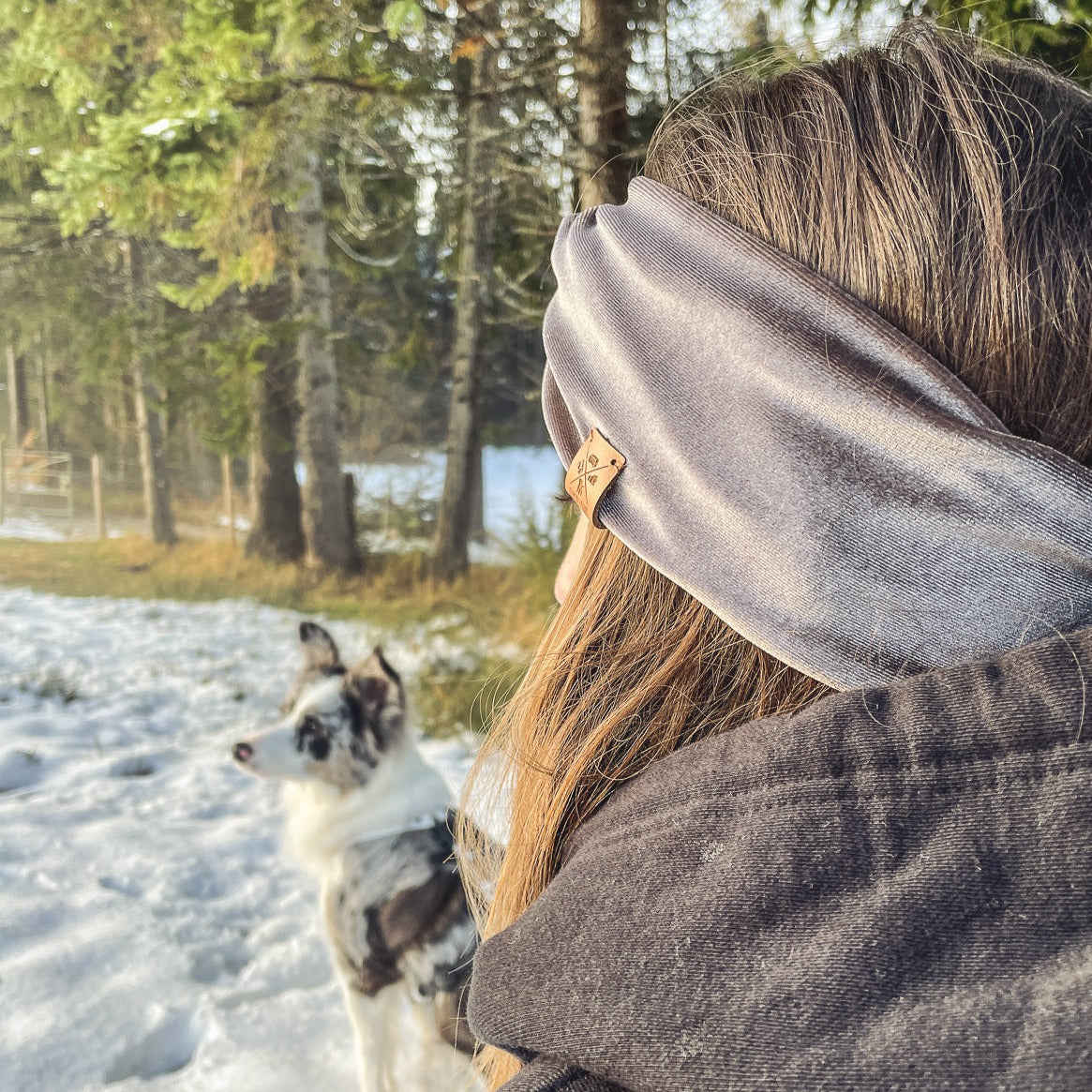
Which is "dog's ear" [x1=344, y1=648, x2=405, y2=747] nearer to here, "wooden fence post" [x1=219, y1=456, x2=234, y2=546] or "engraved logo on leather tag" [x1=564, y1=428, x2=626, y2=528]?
"engraved logo on leather tag" [x1=564, y1=428, x2=626, y2=528]

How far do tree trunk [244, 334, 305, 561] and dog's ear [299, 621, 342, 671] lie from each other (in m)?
6.25

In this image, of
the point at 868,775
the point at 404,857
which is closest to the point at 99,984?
the point at 404,857

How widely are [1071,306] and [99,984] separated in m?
3.32

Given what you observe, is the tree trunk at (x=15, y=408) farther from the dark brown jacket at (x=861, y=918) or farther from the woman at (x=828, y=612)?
the dark brown jacket at (x=861, y=918)

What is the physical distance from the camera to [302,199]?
750cm

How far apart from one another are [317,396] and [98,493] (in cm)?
287

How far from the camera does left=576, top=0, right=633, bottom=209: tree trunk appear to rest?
3393 mm

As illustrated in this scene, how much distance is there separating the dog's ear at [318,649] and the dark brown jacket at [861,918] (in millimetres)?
2174

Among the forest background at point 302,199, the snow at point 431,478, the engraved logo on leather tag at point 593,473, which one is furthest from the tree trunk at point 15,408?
the engraved logo on leather tag at point 593,473

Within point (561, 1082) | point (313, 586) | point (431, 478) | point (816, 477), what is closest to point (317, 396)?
point (313, 586)

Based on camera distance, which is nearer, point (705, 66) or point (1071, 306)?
point (1071, 306)

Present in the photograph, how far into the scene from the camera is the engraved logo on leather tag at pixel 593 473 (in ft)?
3.39

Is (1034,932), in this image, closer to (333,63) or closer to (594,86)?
(594,86)

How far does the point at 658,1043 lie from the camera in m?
0.70
